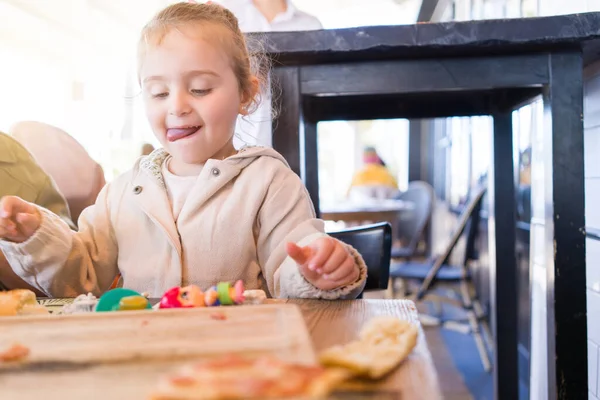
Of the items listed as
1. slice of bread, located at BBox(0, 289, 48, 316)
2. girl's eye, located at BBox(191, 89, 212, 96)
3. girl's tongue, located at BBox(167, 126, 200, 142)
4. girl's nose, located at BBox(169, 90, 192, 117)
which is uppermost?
girl's eye, located at BBox(191, 89, 212, 96)

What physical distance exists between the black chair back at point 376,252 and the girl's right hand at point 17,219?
0.51 metres

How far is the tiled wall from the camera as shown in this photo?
1.31 meters

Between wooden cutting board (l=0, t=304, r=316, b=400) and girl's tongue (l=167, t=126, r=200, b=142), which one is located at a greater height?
girl's tongue (l=167, t=126, r=200, b=142)

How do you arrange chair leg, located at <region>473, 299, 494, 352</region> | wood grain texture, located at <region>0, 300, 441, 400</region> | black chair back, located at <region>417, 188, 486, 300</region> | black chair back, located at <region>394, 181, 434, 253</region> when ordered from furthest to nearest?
1. black chair back, located at <region>394, 181, 434, 253</region>
2. chair leg, located at <region>473, 299, 494, 352</region>
3. black chair back, located at <region>417, 188, 486, 300</region>
4. wood grain texture, located at <region>0, 300, 441, 400</region>

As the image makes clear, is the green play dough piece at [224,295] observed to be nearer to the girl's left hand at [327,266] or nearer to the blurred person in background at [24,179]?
the girl's left hand at [327,266]

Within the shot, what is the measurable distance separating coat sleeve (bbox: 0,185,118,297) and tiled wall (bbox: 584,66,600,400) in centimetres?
108

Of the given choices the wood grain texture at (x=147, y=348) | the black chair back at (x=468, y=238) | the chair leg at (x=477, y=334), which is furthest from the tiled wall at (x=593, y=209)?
the black chair back at (x=468, y=238)

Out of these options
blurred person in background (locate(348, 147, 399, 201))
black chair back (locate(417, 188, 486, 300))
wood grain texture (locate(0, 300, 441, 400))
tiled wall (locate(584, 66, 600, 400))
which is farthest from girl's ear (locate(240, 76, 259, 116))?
blurred person in background (locate(348, 147, 399, 201))

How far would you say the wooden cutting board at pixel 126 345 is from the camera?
1.07ft

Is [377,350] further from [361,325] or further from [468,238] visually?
[468,238]

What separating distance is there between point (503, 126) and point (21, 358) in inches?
55.3

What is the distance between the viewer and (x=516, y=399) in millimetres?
1500

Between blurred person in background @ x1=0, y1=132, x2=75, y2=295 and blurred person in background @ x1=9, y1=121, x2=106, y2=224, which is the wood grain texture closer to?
blurred person in background @ x1=0, y1=132, x2=75, y2=295

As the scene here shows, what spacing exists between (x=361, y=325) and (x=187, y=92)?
0.56 m
